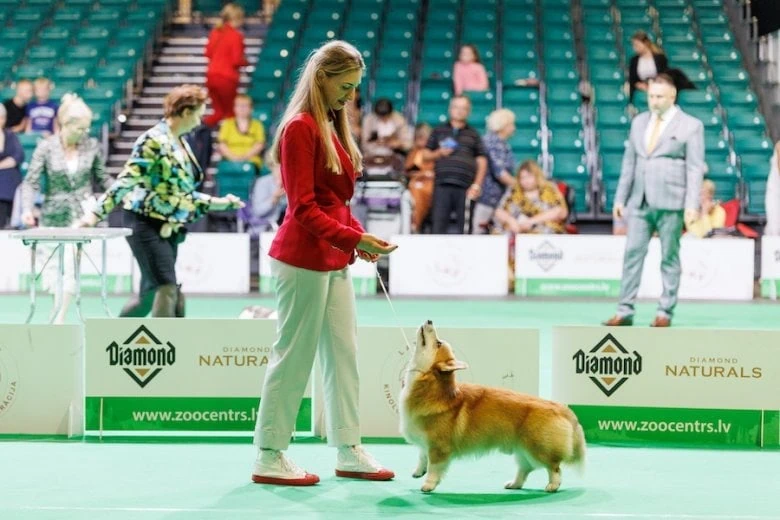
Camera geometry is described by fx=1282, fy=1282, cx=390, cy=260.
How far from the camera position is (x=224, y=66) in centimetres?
1461

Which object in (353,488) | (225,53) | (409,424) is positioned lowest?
(353,488)

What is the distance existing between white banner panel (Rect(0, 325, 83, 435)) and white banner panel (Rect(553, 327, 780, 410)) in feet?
7.06

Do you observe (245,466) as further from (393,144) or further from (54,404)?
(393,144)

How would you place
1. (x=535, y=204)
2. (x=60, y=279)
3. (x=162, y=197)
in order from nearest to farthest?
(x=162, y=197) → (x=60, y=279) → (x=535, y=204)

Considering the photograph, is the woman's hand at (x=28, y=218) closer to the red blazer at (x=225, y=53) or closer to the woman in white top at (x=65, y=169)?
the woman in white top at (x=65, y=169)

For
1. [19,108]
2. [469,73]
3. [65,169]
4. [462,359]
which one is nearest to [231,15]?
[19,108]

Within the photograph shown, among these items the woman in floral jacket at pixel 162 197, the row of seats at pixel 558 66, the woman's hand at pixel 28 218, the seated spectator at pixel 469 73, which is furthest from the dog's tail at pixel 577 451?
the seated spectator at pixel 469 73

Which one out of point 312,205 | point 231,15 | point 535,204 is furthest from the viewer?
point 231,15

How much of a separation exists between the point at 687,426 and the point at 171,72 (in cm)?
1308

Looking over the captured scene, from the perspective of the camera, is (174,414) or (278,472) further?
(174,414)

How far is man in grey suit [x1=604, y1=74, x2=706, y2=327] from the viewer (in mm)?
8594

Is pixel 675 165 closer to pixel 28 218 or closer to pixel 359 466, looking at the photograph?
pixel 28 218

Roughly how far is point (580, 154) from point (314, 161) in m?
10.6

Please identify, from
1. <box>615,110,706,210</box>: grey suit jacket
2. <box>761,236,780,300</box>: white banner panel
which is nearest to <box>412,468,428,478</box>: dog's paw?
<box>615,110,706,210</box>: grey suit jacket
